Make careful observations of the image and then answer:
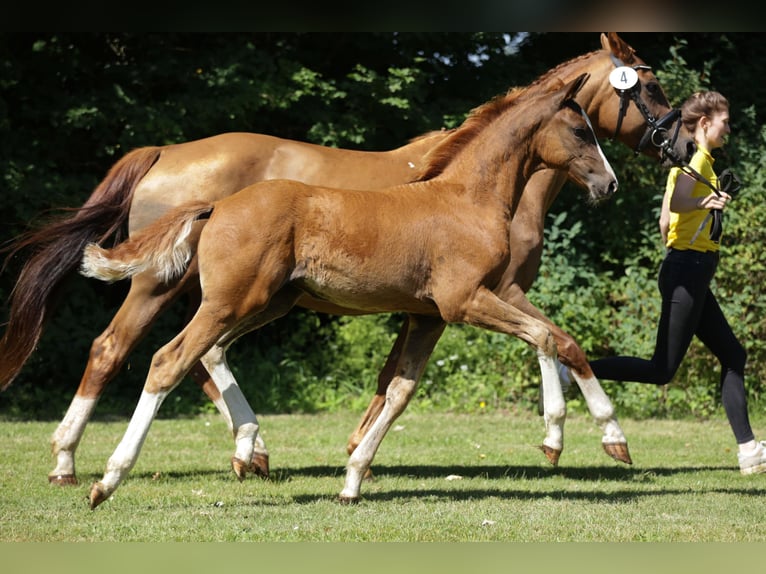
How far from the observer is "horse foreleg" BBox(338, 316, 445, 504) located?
5.53 meters

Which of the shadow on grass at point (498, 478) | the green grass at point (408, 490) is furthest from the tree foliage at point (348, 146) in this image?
the shadow on grass at point (498, 478)

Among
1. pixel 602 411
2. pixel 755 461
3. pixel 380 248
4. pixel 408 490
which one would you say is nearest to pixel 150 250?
pixel 380 248

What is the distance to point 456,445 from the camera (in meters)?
8.66

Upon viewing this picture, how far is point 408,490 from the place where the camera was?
6172 mm

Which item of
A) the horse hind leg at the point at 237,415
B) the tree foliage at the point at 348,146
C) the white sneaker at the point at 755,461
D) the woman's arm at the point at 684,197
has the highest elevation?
the woman's arm at the point at 684,197

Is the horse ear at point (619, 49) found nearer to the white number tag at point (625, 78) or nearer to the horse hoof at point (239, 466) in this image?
the white number tag at point (625, 78)

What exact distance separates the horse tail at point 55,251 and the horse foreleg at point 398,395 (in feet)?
7.82

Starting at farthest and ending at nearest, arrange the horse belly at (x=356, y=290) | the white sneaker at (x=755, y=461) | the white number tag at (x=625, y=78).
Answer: the white number tag at (x=625, y=78) < the white sneaker at (x=755, y=461) < the horse belly at (x=356, y=290)

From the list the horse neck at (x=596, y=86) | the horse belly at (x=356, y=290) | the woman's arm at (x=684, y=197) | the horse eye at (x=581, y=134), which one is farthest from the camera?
the horse neck at (x=596, y=86)

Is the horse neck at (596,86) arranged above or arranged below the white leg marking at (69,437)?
above

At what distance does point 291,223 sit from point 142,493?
203cm

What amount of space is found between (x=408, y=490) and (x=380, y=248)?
1.75 metres

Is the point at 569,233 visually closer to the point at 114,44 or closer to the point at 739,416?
the point at 739,416

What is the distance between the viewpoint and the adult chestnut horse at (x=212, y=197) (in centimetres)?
648
